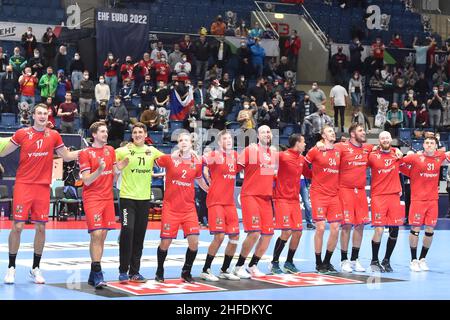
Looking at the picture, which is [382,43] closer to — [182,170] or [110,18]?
[110,18]

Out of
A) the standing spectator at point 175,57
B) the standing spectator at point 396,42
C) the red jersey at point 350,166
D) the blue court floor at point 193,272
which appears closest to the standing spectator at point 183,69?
the standing spectator at point 175,57

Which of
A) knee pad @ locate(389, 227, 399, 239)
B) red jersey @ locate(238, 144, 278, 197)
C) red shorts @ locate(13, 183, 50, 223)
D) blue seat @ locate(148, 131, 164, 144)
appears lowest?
knee pad @ locate(389, 227, 399, 239)

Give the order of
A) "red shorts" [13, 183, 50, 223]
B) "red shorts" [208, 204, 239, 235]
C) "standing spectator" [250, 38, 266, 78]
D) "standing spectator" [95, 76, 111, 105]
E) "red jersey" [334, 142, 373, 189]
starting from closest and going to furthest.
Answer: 1. "red shorts" [13, 183, 50, 223]
2. "red shorts" [208, 204, 239, 235]
3. "red jersey" [334, 142, 373, 189]
4. "standing spectator" [95, 76, 111, 105]
5. "standing spectator" [250, 38, 266, 78]

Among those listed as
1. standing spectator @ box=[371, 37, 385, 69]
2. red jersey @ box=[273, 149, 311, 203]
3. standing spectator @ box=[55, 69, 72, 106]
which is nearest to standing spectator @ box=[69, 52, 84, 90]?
standing spectator @ box=[55, 69, 72, 106]

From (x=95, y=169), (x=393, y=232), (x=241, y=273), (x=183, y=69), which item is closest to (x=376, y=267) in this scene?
(x=393, y=232)

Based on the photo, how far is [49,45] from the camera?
91.9 feet

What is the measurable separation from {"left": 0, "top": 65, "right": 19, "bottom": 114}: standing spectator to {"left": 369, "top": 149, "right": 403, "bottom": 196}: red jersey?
48.5ft

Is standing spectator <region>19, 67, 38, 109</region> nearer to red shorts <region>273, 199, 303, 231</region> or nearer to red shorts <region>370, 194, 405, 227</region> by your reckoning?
red shorts <region>273, 199, 303, 231</region>

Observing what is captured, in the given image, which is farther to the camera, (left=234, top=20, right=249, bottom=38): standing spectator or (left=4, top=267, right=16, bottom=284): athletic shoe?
(left=234, top=20, right=249, bottom=38): standing spectator

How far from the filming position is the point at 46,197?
40.0 feet

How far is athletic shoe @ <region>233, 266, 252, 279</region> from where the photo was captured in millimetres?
13062

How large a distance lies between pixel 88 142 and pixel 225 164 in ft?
41.6

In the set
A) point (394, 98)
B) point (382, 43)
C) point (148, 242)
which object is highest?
point (382, 43)
